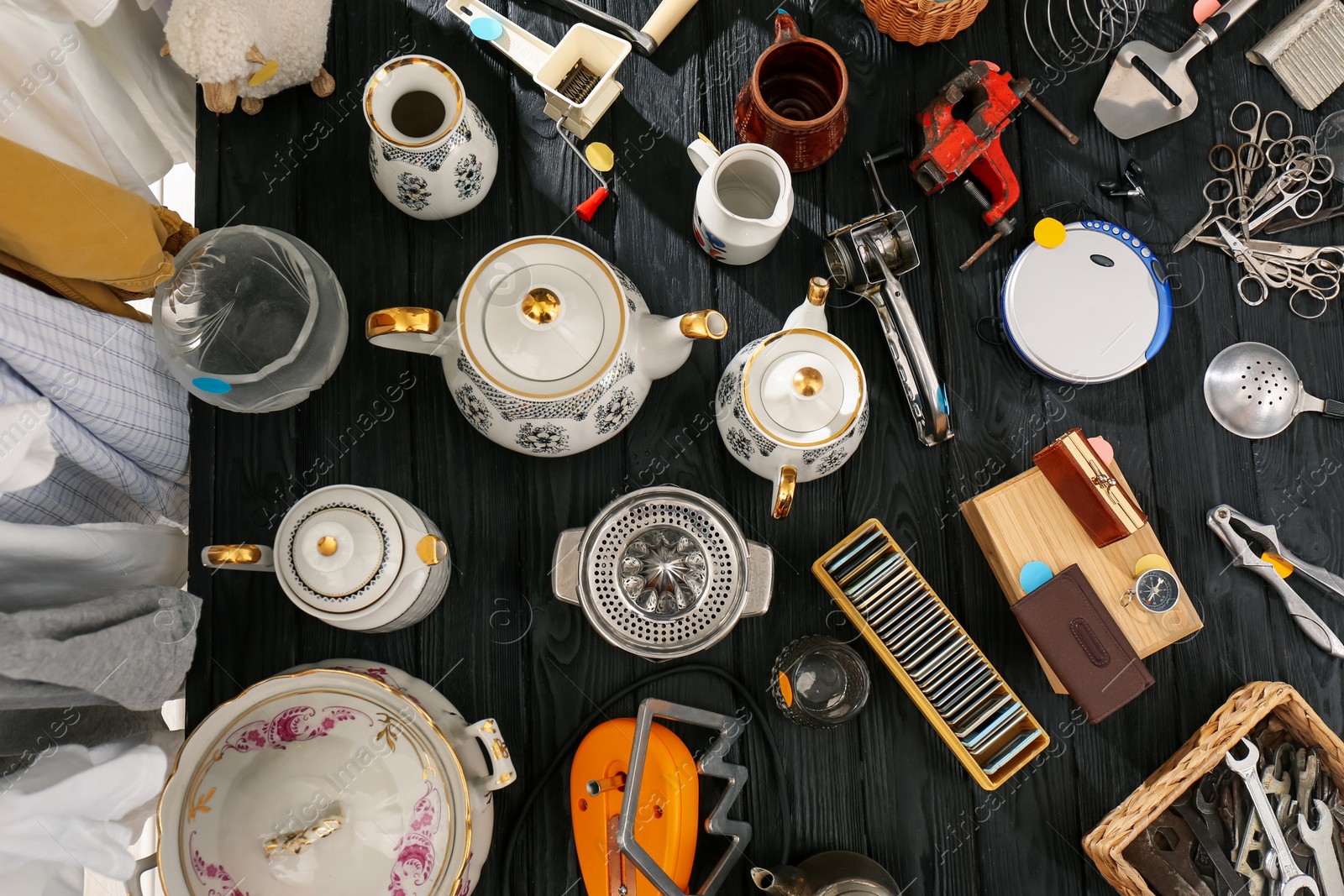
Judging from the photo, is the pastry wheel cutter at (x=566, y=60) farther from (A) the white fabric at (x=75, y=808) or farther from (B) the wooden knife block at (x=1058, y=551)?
(A) the white fabric at (x=75, y=808)

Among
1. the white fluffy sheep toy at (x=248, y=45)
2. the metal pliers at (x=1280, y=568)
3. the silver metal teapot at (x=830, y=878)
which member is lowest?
the silver metal teapot at (x=830, y=878)

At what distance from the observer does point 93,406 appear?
0.77 meters

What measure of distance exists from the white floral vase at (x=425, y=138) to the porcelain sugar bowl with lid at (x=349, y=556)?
0.32 metres

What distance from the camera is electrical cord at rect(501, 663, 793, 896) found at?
0.91 m

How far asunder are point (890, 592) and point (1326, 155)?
76cm

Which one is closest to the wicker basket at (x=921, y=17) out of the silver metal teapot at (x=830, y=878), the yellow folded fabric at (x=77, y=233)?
the yellow folded fabric at (x=77, y=233)

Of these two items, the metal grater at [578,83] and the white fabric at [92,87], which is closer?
the white fabric at [92,87]

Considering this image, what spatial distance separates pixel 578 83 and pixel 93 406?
1.94ft

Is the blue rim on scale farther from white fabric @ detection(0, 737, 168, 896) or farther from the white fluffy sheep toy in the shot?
white fabric @ detection(0, 737, 168, 896)

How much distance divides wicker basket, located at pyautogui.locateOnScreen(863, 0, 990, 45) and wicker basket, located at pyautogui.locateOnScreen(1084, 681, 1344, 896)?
0.81 m

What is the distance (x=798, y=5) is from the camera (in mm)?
1037

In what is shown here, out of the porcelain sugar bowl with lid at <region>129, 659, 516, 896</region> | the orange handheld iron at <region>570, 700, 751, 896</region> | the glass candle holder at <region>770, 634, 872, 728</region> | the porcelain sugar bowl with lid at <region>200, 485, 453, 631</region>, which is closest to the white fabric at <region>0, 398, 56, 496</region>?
the porcelain sugar bowl with lid at <region>200, 485, 453, 631</region>

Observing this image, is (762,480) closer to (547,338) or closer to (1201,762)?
(547,338)

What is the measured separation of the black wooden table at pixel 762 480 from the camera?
0.95 metres
